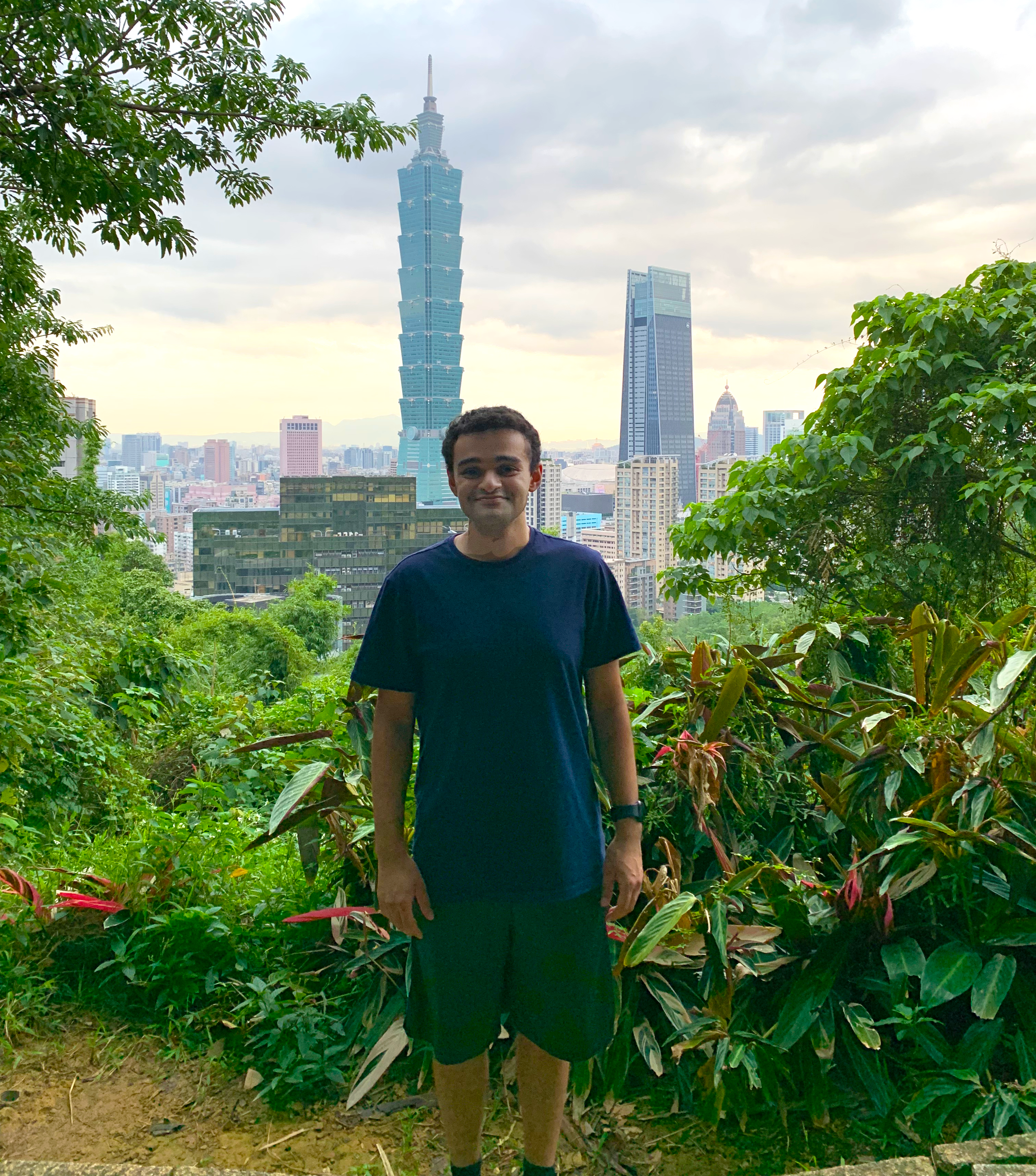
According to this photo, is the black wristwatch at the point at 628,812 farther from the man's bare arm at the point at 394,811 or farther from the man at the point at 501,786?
the man's bare arm at the point at 394,811

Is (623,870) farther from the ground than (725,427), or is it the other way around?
(725,427)

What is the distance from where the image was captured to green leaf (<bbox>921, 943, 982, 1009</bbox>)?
3.92 ft

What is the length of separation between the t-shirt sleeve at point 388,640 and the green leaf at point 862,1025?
773 mm

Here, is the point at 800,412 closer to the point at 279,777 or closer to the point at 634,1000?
the point at 279,777

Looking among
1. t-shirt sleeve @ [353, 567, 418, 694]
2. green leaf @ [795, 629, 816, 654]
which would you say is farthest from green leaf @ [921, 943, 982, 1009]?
t-shirt sleeve @ [353, 567, 418, 694]

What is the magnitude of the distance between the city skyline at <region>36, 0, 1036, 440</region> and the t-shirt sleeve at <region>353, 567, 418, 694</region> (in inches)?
11.5

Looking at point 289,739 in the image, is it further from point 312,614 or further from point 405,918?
point 312,614

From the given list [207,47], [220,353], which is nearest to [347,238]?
[220,353]

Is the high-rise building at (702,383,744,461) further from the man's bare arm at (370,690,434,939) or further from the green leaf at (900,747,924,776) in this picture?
the man's bare arm at (370,690,434,939)

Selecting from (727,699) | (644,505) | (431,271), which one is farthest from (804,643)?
(431,271)

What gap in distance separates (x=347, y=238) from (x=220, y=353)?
13.2 ft

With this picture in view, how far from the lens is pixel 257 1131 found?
1.23m

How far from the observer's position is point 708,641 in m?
1.86

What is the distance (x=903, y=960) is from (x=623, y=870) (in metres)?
0.49
